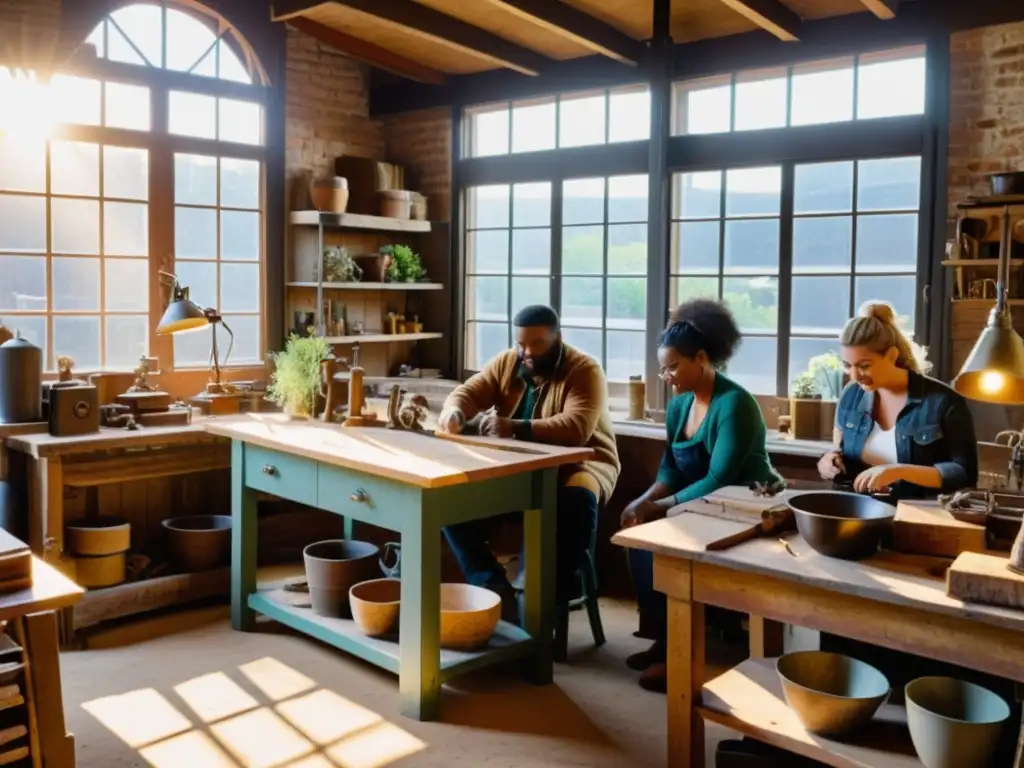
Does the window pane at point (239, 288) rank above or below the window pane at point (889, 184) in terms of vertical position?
below

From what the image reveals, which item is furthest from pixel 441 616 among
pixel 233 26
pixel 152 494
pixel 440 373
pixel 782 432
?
pixel 233 26

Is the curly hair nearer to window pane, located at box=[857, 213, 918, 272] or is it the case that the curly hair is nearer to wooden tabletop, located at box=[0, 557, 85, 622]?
window pane, located at box=[857, 213, 918, 272]

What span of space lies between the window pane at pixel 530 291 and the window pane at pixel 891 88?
A: 2358 millimetres

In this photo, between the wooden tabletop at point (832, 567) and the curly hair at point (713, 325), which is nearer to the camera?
the wooden tabletop at point (832, 567)

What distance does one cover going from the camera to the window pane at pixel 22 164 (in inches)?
219

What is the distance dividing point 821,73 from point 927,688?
4056mm

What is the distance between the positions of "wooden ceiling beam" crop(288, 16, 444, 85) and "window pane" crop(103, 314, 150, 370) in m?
2.19

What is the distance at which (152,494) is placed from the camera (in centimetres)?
519

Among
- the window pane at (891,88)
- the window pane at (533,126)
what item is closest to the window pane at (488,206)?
the window pane at (533,126)

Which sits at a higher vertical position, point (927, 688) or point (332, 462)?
point (332, 462)

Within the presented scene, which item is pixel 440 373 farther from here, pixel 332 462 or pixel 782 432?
pixel 332 462

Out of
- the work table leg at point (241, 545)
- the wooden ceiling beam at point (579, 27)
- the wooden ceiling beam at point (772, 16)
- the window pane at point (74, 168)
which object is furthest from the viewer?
the window pane at point (74, 168)

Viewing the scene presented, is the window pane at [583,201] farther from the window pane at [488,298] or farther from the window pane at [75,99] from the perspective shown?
the window pane at [75,99]

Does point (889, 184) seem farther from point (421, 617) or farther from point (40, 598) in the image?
point (40, 598)
